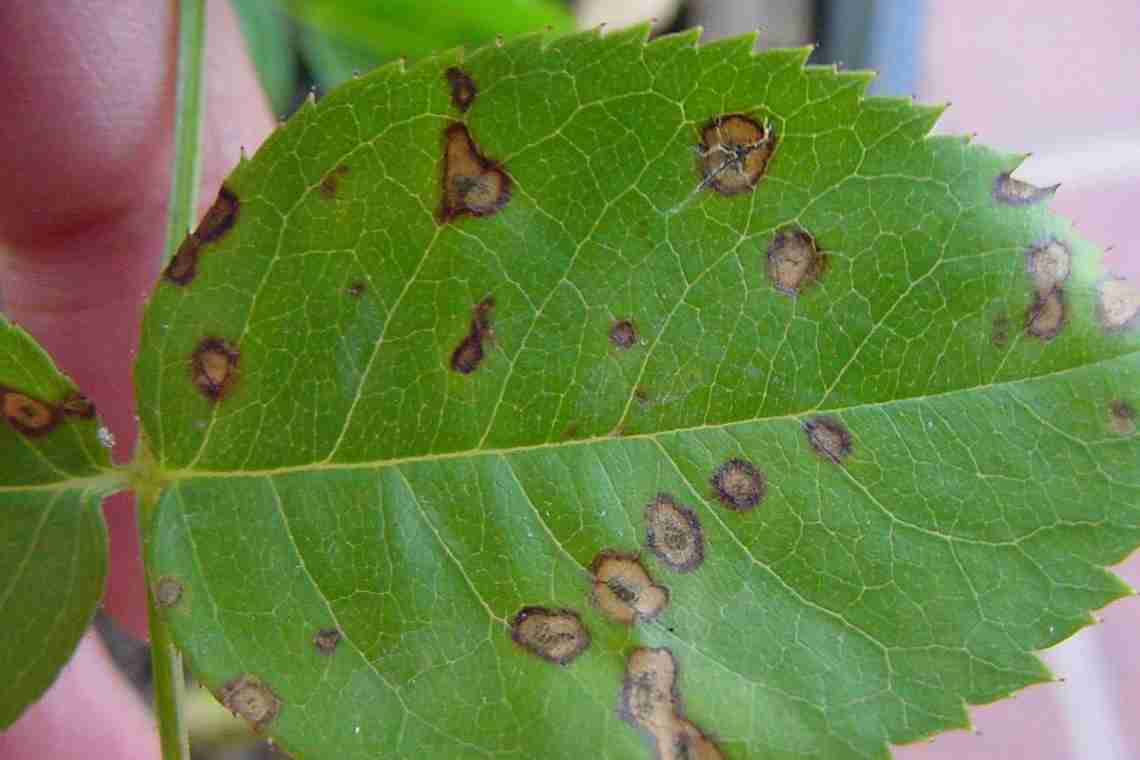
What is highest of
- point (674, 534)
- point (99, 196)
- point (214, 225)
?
point (99, 196)

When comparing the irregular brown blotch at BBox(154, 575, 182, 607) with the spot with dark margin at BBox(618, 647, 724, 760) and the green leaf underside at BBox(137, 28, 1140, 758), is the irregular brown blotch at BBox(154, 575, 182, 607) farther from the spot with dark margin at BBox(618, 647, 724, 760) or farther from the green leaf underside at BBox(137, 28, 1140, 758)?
the spot with dark margin at BBox(618, 647, 724, 760)

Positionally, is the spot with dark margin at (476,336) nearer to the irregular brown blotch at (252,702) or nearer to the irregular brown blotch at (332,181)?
the irregular brown blotch at (332,181)

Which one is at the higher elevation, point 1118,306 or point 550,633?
point 1118,306

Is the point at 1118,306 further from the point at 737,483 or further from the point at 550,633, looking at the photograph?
the point at 550,633

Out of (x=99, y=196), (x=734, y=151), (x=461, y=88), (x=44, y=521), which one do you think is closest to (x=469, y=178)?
(x=461, y=88)

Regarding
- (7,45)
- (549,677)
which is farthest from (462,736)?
(7,45)


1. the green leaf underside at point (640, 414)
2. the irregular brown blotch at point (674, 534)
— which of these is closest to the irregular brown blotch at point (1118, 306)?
the green leaf underside at point (640, 414)
